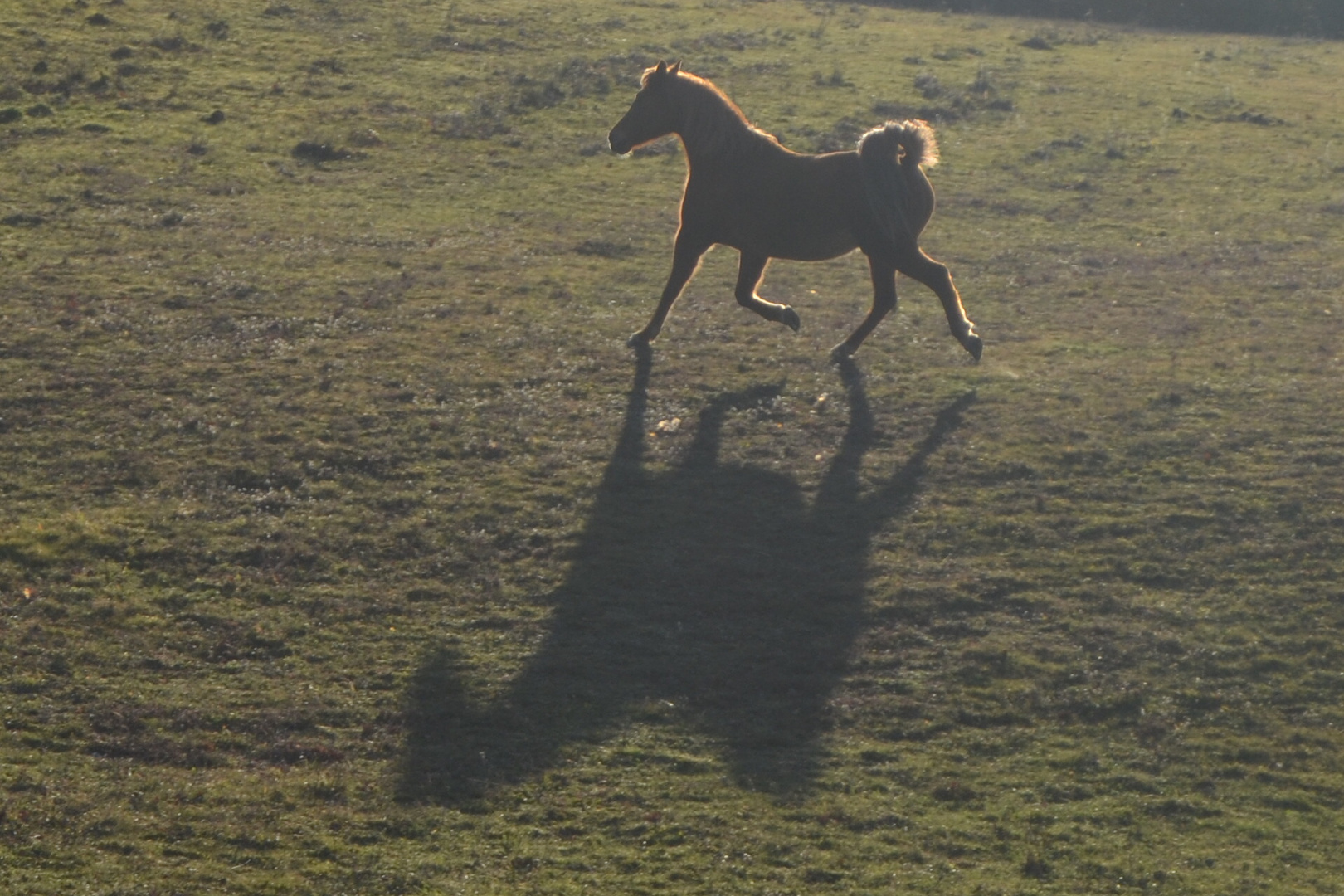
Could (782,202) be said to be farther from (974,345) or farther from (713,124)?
(974,345)

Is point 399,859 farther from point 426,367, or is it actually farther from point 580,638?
point 426,367

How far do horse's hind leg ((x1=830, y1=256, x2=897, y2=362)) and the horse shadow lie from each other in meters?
1.76

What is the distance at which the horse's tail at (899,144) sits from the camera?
10.9 m

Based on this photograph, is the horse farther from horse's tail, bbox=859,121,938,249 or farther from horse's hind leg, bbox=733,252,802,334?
horse's hind leg, bbox=733,252,802,334

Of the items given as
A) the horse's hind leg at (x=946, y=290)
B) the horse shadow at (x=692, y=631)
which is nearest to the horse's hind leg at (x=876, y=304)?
the horse's hind leg at (x=946, y=290)

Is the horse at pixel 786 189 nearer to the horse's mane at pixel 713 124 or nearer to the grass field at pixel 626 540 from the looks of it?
the horse's mane at pixel 713 124

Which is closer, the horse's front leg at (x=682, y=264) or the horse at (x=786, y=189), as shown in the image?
the horse at (x=786, y=189)

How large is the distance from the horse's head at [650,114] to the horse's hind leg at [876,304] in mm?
2085

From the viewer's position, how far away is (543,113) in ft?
67.8

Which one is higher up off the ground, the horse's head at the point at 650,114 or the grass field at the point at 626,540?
the horse's head at the point at 650,114

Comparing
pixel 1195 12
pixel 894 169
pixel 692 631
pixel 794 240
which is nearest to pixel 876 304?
pixel 794 240

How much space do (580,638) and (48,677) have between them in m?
2.77

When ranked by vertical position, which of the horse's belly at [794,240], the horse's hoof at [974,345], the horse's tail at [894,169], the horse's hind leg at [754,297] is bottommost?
the horse's hoof at [974,345]

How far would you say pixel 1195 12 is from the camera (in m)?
35.3
